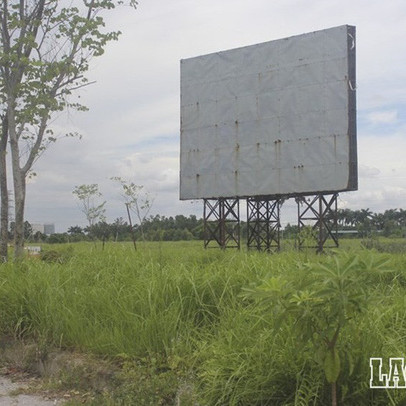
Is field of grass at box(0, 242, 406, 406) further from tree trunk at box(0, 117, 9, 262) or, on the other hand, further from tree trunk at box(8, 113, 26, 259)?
tree trunk at box(0, 117, 9, 262)

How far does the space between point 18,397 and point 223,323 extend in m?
1.71

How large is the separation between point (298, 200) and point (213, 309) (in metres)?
11.3

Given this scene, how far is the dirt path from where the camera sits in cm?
409

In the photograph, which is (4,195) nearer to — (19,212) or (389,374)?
(19,212)

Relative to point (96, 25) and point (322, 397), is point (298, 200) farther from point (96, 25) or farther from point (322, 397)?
point (322, 397)

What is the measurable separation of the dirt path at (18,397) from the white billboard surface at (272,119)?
36.1 feet

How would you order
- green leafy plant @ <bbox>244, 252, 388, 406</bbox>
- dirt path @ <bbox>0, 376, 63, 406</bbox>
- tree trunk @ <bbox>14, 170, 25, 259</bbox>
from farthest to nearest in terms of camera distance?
tree trunk @ <bbox>14, 170, 25, 259</bbox> → dirt path @ <bbox>0, 376, 63, 406</bbox> → green leafy plant @ <bbox>244, 252, 388, 406</bbox>

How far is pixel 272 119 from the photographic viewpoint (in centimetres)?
1529

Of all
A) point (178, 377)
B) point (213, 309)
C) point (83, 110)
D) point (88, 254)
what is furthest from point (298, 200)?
point (178, 377)

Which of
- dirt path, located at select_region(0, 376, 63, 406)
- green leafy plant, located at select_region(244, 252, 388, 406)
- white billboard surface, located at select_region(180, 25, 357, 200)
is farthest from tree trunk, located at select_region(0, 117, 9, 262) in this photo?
Result: white billboard surface, located at select_region(180, 25, 357, 200)

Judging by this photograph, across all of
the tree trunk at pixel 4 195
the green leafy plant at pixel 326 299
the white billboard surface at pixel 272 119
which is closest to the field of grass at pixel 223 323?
the green leafy plant at pixel 326 299

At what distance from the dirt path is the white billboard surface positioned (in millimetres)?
11006

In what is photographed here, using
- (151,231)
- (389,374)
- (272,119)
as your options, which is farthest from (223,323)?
(272,119)

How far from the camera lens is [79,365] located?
14.3ft
